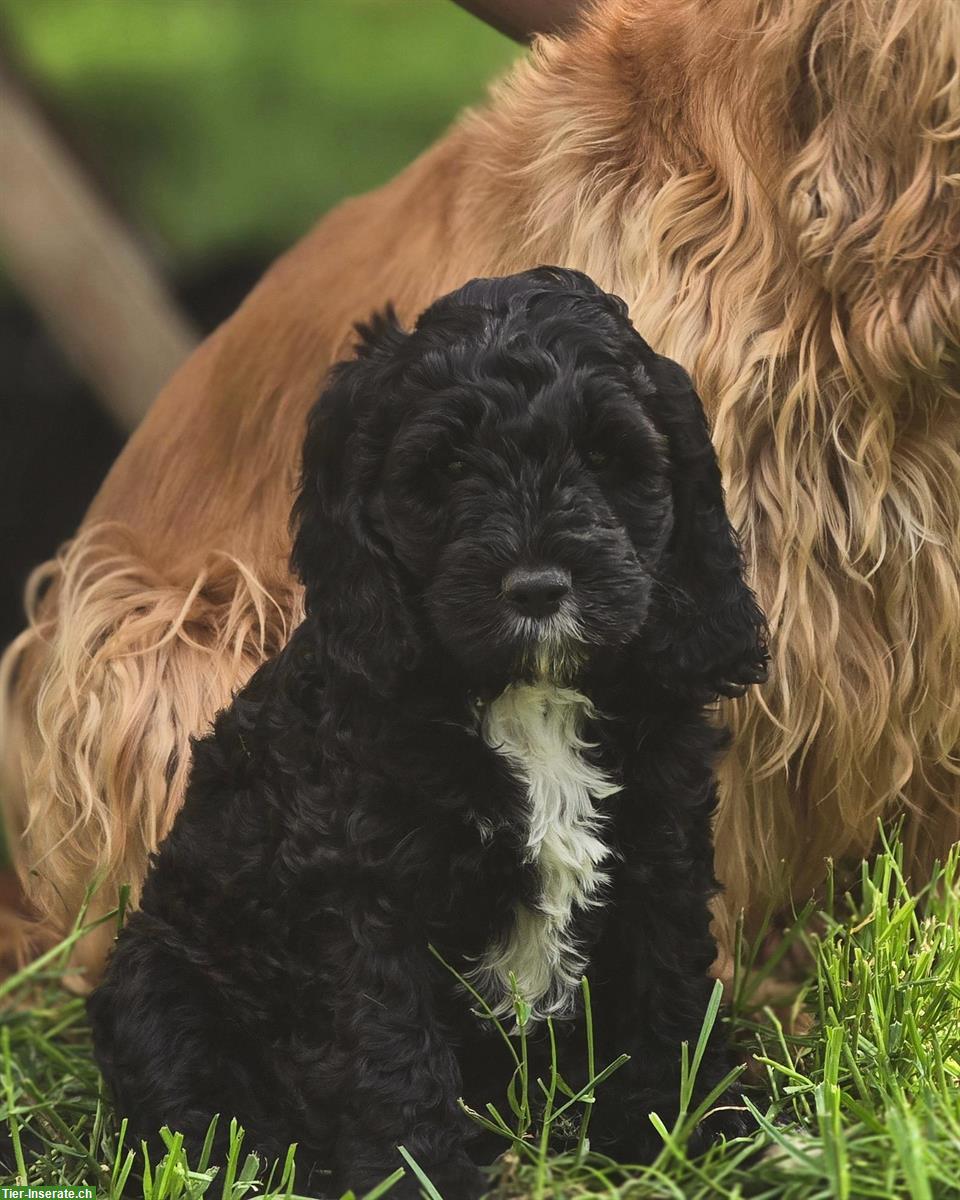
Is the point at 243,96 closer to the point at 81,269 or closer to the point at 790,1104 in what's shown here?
the point at 81,269

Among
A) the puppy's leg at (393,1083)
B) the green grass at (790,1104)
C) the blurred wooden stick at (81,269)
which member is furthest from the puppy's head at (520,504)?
the blurred wooden stick at (81,269)

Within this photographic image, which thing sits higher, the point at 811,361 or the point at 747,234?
the point at 747,234

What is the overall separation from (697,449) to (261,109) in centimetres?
320

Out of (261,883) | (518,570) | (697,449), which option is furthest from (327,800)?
(697,449)

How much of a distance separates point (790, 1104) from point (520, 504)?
1.00m

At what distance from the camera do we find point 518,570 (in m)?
1.91

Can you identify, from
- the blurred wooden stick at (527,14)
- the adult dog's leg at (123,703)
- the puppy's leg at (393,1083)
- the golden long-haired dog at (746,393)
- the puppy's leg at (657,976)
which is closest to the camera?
the puppy's leg at (393,1083)

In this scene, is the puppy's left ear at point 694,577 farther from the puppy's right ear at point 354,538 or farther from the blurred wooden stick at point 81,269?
the blurred wooden stick at point 81,269

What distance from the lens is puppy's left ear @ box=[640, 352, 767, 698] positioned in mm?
2115

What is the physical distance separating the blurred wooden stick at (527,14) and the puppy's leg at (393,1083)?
1613 millimetres

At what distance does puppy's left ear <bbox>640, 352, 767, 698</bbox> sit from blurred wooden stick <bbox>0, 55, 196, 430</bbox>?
2.93 metres

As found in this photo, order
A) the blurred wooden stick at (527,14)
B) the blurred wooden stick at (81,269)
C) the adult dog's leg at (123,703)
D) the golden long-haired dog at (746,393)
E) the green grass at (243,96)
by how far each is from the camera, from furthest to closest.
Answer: the green grass at (243,96) < the blurred wooden stick at (81,269) < the blurred wooden stick at (527,14) < the adult dog's leg at (123,703) < the golden long-haired dog at (746,393)

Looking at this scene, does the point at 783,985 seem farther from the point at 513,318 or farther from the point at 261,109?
the point at 261,109

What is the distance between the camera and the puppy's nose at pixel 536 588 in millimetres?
1905
